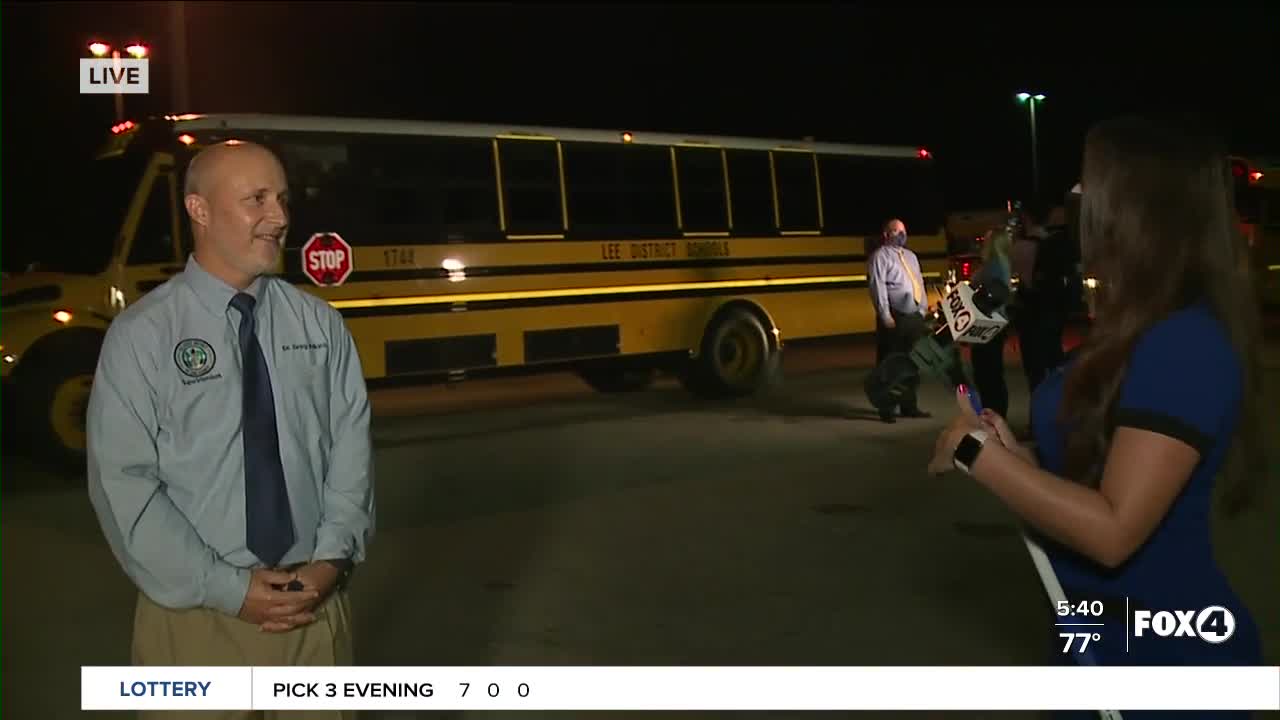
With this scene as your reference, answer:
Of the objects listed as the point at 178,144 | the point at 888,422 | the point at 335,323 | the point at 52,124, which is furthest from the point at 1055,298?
the point at 52,124

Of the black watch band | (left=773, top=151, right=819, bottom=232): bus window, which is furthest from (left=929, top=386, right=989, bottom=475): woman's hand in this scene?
(left=773, top=151, right=819, bottom=232): bus window

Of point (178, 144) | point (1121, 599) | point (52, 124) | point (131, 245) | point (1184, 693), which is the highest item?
point (52, 124)

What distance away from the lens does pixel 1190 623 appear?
2.44 meters

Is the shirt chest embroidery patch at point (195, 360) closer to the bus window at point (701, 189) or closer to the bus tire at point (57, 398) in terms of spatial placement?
the bus tire at point (57, 398)

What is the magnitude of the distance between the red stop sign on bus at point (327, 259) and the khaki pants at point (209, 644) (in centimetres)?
1123

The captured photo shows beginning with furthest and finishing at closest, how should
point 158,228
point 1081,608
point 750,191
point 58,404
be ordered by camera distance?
point 750,191, point 158,228, point 58,404, point 1081,608

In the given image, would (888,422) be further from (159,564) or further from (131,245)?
(159,564)

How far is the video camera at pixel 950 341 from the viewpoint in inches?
117

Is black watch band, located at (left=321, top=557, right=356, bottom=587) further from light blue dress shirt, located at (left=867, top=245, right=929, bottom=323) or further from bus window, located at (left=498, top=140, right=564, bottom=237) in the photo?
bus window, located at (left=498, top=140, right=564, bottom=237)

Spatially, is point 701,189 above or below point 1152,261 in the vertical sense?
above

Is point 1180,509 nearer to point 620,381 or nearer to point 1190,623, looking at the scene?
point 1190,623

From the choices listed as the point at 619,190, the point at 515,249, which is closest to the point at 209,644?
the point at 515,249

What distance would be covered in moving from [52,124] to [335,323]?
49.9m

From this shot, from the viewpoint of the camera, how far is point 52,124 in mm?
49062
